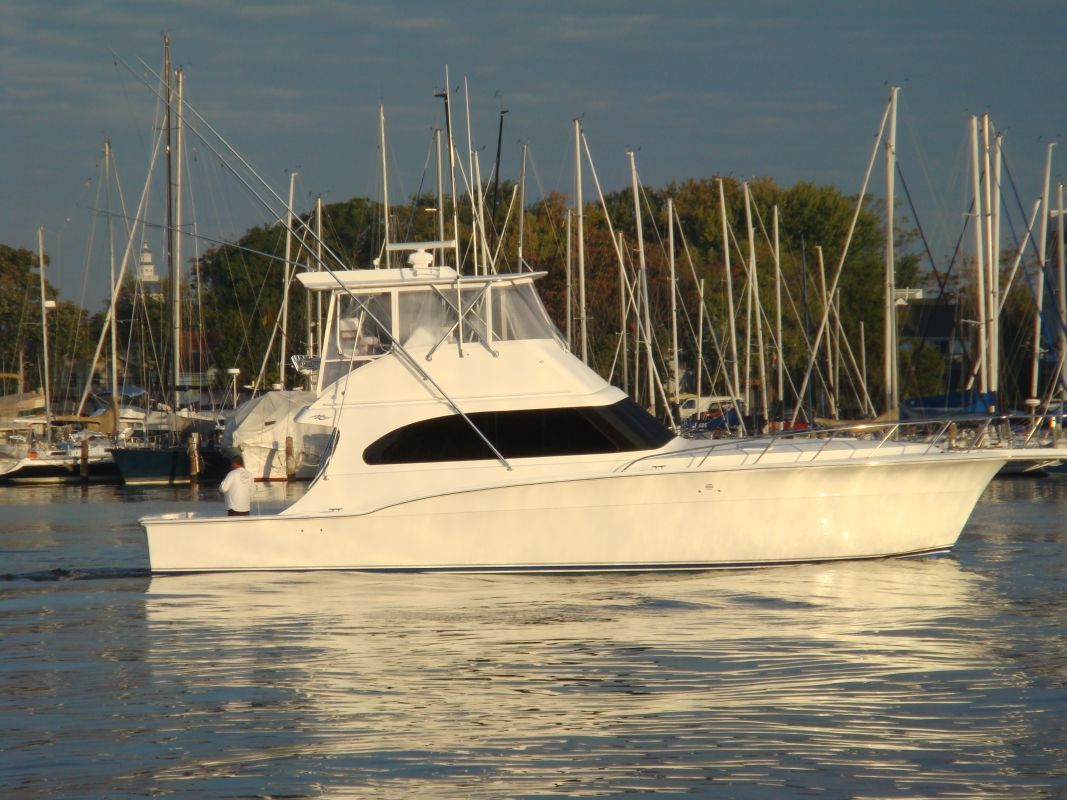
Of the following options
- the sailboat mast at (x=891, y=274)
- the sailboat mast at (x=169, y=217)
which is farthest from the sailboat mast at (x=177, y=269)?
the sailboat mast at (x=891, y=274)

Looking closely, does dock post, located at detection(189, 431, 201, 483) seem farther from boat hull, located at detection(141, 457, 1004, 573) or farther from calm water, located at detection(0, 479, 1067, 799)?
boat hull, located at detection(141, 457, 1004, 573)

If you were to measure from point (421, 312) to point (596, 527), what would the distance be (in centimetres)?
352

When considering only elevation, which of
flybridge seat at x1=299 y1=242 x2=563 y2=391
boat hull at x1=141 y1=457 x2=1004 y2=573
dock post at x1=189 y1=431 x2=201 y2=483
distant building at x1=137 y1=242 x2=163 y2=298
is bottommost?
dock post at x1=189 y1=431 x2=201 y2=483

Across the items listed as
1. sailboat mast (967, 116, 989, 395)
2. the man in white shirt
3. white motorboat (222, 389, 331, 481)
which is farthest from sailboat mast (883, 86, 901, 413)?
the man in white shirt

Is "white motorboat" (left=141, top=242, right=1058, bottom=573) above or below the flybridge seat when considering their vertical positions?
below

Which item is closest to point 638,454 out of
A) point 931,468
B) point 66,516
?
point 931,468

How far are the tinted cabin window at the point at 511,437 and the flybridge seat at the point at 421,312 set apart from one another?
1023mm

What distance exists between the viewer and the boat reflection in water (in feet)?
26.7

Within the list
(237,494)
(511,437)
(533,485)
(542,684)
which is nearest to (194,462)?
(237,494)

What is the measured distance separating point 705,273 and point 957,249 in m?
22.4

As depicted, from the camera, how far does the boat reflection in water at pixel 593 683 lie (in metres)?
8.14

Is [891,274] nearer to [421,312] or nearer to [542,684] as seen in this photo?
[421,312]

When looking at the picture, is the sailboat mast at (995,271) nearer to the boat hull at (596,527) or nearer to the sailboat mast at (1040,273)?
the sailboat mast at (1040,273)

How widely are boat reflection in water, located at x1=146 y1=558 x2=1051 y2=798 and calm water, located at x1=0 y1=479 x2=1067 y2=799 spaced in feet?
0.10
